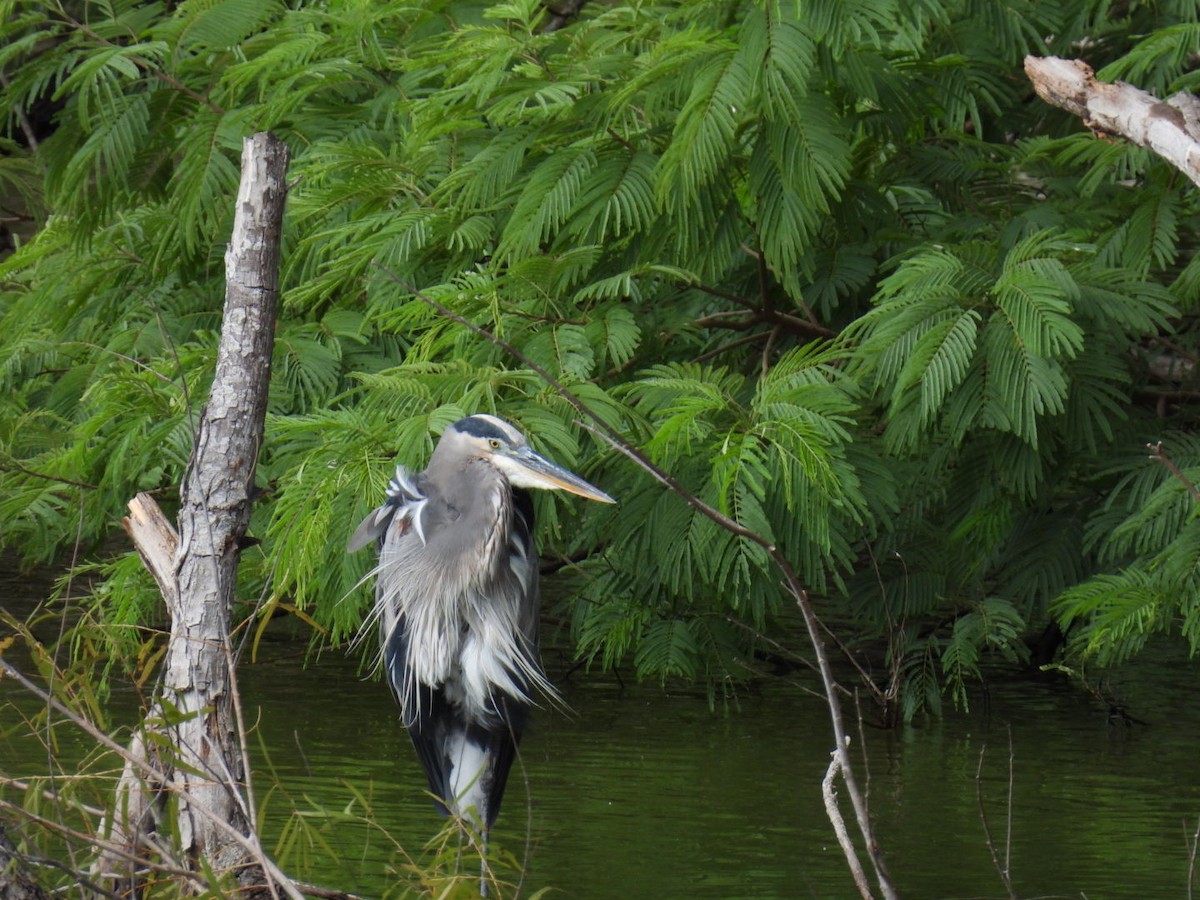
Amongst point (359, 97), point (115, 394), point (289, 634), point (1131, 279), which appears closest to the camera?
point (1131, 279)

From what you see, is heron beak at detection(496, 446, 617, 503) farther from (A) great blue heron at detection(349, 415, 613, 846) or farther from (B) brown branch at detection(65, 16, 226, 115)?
(B) brown branch at detection(65, 16, 226, 115)

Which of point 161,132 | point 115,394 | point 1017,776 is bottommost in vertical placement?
point 1017,776

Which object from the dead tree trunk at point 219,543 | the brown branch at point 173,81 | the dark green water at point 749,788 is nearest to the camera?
the dead tree trunk at point 219,543

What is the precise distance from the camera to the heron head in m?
4.23

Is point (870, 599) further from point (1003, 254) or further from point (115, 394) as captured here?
point (115, 394)

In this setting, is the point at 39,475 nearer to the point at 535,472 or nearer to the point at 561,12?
the point at 535,472

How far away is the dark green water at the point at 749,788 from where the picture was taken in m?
4.61

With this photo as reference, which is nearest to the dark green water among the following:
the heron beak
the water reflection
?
the water reflection

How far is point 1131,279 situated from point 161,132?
3754 millimetres

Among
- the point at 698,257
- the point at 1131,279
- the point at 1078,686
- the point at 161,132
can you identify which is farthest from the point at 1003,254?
the point at 161,132

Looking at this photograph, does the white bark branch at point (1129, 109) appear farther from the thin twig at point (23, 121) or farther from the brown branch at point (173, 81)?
the thin twig at point (23, 121)

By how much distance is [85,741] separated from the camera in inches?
226

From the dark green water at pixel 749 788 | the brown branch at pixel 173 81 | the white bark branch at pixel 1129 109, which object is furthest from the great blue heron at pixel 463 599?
the brown branch at pixel 173 81

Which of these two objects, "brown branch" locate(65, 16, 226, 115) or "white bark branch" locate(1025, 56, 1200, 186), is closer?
"white bark branch" locate(1025, 56, 1200, 186)
